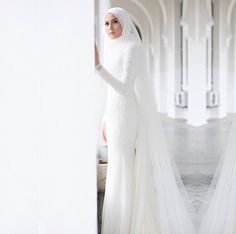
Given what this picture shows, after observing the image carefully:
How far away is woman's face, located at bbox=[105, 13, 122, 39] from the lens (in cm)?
225

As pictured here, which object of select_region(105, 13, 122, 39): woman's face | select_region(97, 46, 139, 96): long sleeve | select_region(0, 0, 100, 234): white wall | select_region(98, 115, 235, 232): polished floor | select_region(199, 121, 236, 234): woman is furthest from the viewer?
select_region(98, 115, 235, 232): polished floor

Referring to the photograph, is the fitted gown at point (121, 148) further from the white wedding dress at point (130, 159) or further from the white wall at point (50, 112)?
the white wall at point (50, 112)

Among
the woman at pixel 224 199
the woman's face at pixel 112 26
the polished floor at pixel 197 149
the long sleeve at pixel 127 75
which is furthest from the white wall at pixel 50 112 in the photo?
the polished floor at pixel 197 149

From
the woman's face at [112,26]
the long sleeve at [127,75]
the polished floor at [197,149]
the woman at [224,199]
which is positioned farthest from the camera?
the polished floor at [197,149]

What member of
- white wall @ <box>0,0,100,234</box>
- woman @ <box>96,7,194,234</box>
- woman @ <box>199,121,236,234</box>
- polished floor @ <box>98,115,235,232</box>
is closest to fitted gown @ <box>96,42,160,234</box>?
woman @ <box>96,7,194,234</box>

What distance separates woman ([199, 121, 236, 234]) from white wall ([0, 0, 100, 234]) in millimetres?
846

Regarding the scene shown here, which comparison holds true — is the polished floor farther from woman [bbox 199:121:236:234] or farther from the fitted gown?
the fitted gown

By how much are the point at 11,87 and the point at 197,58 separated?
186 cm

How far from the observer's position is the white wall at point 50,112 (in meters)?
2.02

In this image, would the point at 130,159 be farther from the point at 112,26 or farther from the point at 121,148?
the point at 112,26

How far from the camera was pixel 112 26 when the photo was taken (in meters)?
2.27

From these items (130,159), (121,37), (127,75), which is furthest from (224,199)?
(121,37)

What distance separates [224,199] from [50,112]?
1.19m

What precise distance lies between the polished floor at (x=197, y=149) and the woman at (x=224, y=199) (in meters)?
0.41
